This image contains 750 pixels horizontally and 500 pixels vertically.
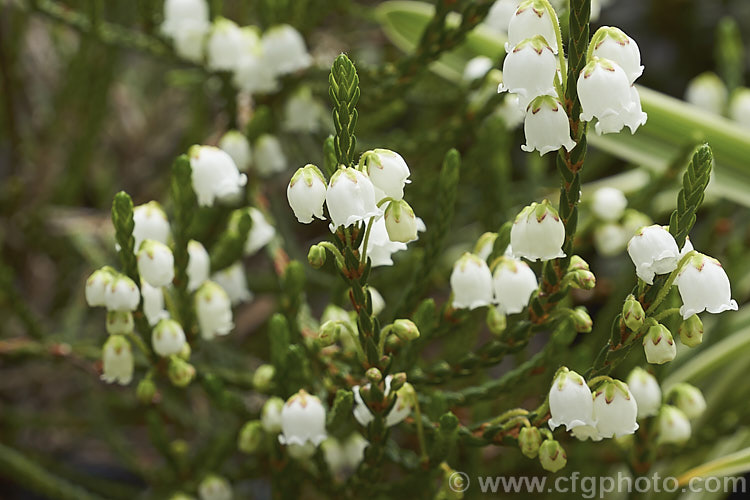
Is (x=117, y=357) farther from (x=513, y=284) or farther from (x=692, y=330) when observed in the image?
(x=692, y=330)

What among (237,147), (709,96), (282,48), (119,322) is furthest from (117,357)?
(709,96)

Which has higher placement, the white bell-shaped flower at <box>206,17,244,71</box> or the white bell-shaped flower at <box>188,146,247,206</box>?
the white bell-shaped flower at <box>206,17,244,71</box>

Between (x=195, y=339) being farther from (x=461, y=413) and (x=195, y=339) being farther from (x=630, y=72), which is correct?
(x=461, y=413)

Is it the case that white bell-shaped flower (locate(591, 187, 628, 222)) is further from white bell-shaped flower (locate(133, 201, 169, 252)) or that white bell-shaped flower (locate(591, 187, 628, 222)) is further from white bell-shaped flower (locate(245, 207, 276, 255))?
white bell-shaped flower (locate(133, 201, 169, 252))

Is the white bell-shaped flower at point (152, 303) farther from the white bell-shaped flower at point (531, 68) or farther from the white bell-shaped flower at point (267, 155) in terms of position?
the white bell-shaped flower at point (531, 68)

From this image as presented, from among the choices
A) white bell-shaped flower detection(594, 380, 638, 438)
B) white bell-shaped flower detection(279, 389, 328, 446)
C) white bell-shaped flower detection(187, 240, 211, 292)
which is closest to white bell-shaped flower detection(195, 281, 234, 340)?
white bell-shaped flower detection(187, 240, 211, 292)

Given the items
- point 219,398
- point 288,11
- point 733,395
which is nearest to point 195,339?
point 219,398
